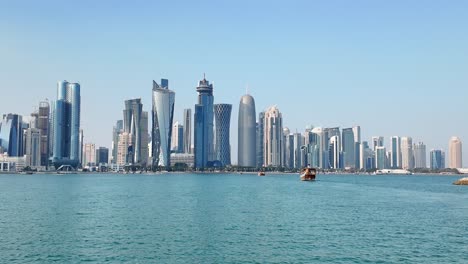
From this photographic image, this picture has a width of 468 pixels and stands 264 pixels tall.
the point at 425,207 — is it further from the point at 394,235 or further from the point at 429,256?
the point at 429,256

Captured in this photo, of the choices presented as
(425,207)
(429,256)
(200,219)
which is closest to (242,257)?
(429,256)

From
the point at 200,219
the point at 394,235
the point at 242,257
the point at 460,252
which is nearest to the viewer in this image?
the point at 242,257

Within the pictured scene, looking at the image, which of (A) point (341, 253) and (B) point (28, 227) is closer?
(A) point (341, 253)

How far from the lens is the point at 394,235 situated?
58562 millimetres

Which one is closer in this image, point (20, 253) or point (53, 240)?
point (20, 253)

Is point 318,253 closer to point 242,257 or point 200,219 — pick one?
point 242,257

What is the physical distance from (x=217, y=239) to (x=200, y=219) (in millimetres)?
17422

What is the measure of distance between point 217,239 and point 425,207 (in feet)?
182

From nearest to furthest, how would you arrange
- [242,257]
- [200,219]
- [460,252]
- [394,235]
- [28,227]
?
[242,257] < [460,252] < [394,235] < [28,227] < [200,219]

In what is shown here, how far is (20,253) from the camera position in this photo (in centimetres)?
4672

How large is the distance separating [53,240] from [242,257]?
2201 centimetres

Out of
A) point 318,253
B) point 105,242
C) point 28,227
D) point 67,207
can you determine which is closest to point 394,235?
point 318,253

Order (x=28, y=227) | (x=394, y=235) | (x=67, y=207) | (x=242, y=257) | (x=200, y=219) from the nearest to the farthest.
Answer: (x=242, y=257)
(x=394, y=235)
(x=28, y=227)
(x=200, y=219)
(x=67, y=207)

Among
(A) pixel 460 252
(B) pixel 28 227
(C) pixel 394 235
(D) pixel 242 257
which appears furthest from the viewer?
(B) pixel 28 227
